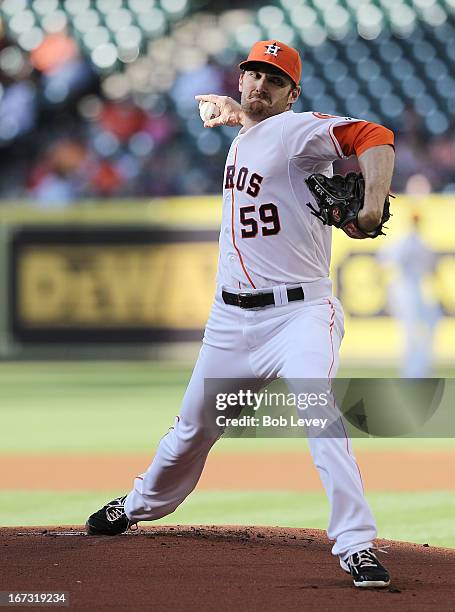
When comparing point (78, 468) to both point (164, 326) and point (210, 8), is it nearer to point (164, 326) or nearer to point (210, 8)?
point (164, 326)

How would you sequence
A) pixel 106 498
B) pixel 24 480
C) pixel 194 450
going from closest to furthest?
pixel 194 450 → pixel 106 498 → pixel 24 480

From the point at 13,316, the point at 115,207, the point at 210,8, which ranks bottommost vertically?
the point at 13,316

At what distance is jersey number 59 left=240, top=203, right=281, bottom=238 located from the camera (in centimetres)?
450

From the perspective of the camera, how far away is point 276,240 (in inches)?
177

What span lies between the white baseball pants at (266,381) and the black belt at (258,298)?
2cm

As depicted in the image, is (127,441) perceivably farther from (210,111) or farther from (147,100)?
(147,100)

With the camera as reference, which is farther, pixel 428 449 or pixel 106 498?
pixel 428 449

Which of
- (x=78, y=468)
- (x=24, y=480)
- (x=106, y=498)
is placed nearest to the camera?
(x=106, y=498)

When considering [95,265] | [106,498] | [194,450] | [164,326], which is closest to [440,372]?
[164,326]

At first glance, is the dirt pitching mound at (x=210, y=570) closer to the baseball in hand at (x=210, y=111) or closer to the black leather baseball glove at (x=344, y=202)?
the black leather baseball glove at (x=344, y=202)

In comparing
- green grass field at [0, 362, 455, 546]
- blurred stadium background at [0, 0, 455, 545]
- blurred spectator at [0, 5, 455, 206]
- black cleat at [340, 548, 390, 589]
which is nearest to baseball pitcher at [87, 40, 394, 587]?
black cleat at [340, 548, 390, 589]

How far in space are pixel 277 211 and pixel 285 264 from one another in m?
0.21

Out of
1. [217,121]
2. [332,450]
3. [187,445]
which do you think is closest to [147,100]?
[217,121]

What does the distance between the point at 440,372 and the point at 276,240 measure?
10344 millimetres
